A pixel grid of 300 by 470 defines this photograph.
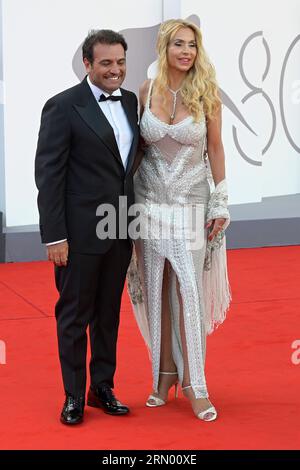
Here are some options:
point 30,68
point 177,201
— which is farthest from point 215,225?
point 30,68

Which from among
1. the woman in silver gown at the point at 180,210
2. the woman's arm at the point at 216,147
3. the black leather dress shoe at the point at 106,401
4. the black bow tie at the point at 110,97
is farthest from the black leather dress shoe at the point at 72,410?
the black bow tie at the point at 110,97

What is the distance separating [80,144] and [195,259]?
2.33 feet

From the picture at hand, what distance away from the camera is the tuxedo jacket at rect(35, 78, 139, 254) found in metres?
3.91

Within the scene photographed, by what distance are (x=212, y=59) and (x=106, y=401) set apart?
4.89m

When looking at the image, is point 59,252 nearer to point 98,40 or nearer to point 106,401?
point 106,401

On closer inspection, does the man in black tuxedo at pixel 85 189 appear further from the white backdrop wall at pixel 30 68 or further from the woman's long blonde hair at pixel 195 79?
the white backdrop wall at pixel 30 68

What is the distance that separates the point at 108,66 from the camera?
3.93 metres

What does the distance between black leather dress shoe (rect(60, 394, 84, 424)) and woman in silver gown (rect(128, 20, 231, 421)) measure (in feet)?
1.21

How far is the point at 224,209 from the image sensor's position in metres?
4.18

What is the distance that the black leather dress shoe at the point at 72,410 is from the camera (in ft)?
13.3

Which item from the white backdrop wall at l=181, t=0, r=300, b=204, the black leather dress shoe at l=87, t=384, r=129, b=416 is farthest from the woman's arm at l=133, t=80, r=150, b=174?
the white backdrop wall at l=181, t=0, r=300, b=204

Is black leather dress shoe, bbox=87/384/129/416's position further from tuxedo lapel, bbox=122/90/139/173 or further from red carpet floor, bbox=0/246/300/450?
tuxedo lapel, bbox=122/90/139/173

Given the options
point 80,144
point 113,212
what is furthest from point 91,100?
point 113,212

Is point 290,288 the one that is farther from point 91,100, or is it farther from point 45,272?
point 91,100
